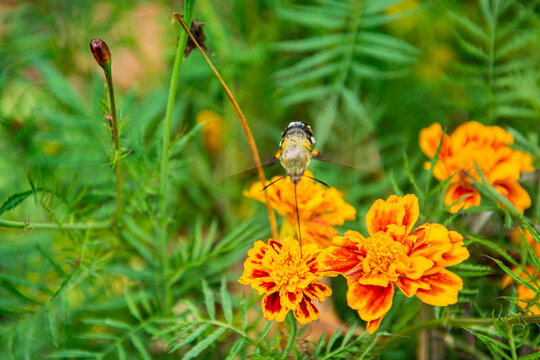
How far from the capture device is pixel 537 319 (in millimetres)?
634

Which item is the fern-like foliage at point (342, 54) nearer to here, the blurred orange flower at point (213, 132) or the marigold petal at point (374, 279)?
the blurred orange flower at point (213, 132)

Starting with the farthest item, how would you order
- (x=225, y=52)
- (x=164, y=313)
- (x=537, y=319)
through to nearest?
(x=225, y=52) < (x=164, y=313) < (x=537, y=319)

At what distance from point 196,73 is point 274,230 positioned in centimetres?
83

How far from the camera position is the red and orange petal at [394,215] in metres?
0.67

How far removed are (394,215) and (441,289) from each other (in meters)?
0.12

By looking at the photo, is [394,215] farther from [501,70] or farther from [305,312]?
[501,70]

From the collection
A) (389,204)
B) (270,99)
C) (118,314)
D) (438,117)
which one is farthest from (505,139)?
(118,314)

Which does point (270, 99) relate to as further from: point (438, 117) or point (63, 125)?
point (63, 125)

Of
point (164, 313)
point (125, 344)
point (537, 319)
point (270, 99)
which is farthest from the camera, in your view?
point (270, 99)

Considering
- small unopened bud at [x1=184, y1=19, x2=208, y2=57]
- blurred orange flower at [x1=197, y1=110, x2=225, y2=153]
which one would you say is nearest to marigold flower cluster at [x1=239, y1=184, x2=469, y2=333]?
small unopened bud at [x1=184, y1=19, x2=208, y2=57]

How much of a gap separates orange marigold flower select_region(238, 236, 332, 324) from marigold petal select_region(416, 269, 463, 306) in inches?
5.2

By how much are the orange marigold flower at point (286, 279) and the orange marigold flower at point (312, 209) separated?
0.10 metres

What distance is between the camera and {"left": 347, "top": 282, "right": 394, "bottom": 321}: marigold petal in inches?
24.3

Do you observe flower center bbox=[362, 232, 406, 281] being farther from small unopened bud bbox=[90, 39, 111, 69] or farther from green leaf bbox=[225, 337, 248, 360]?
small unopened bud bbox=[90, 39, 111, 69]
